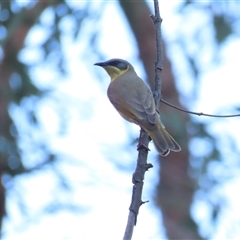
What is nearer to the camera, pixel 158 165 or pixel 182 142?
pixel 182 142

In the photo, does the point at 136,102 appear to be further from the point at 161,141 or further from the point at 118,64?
the point at 118,64

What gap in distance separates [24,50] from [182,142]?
2262 mm

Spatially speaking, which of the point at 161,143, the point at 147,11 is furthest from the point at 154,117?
the point at 147,11

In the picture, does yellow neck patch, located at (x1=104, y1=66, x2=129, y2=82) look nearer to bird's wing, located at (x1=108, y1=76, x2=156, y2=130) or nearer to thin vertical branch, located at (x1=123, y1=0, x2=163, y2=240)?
bird's wing, located at (x1=108, y1=76, x2=156, y2=130)

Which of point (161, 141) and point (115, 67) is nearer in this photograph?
point (161, 141)

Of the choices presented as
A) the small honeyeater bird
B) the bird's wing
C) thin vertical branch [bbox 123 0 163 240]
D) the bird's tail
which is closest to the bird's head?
the small honeyeater bird

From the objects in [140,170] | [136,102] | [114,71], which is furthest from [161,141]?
[114,71]

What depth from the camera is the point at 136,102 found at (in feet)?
18.3

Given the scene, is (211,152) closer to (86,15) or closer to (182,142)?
(182,142)

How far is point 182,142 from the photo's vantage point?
32.9ft

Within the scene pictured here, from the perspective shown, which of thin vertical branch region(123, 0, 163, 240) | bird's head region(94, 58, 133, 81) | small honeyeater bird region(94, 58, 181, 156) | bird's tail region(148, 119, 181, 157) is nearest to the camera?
thin vertical branch region(123, 0, 163, 240)

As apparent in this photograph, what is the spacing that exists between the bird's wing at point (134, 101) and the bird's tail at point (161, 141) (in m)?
0.05

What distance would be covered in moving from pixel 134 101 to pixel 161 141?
2.03ft

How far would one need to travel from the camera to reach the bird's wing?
5.28m
